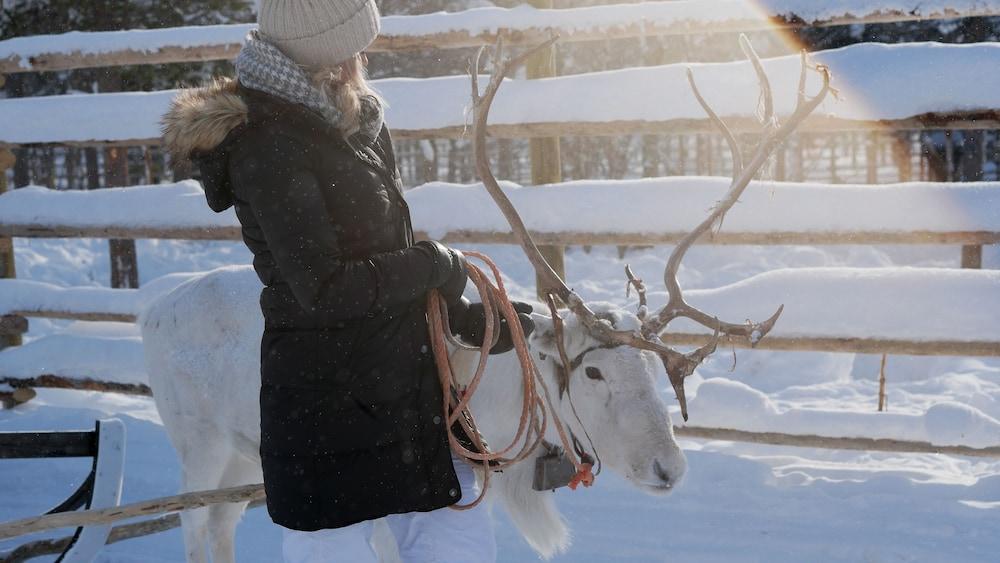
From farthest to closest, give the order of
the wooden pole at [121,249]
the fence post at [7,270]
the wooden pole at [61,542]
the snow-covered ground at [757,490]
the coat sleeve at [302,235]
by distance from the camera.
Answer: the wooden pole at [121,249] < the fence post at [7,270] < the snow-covered ground at [757,490] < the wooden pole at [61,542] < the coat sleeve at [302,235]

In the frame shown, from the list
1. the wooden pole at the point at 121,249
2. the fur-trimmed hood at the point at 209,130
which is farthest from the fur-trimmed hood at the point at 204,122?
the wooden pole at the point at 121,249

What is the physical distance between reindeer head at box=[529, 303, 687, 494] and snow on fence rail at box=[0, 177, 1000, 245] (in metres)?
1.77

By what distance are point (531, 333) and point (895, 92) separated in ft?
9.15

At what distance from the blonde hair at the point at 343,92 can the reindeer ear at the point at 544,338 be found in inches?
33.3

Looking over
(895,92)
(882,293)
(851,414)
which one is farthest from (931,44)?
(851,414)

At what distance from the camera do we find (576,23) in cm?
489

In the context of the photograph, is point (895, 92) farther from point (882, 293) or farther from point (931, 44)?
point (882, 293)

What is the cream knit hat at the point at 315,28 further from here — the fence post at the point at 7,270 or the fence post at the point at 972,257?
the fence post at the point at 7,270

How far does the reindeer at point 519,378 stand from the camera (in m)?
2.53

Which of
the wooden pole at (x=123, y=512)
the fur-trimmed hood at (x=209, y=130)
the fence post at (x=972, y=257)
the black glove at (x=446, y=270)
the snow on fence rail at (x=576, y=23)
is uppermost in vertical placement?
the snow on fence rail at (x=576, y=23)

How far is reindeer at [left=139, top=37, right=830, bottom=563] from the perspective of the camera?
2531 millimetres

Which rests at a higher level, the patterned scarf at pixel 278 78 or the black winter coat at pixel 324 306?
the patterned scarf at pixel 278 78

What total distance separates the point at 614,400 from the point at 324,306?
98 cm

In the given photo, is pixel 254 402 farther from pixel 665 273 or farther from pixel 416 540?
pixel 665 273
